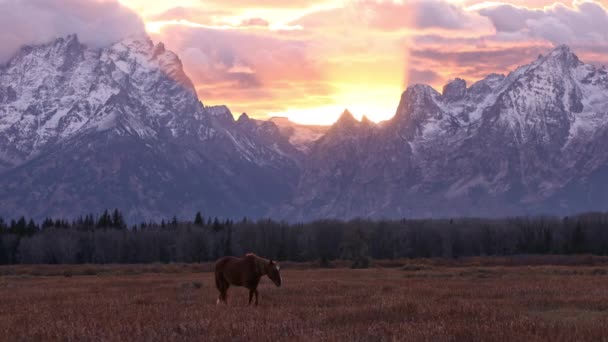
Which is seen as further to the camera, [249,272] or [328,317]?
[249,272]

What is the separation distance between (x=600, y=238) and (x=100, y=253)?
102 metres

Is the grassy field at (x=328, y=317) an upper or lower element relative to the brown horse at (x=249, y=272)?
lower

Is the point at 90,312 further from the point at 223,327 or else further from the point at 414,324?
the point at 414,324

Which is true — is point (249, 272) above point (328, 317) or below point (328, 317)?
above

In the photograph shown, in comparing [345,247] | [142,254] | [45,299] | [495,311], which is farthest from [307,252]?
[495,311]

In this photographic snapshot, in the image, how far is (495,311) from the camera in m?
28.4

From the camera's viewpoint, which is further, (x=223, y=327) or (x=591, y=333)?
(x=223, y=327)

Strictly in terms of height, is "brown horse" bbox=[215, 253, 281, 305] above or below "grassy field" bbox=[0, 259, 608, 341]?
above

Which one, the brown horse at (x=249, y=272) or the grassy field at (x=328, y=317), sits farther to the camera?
the brown horse at (x=249, y=272)

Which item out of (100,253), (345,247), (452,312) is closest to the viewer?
(452,312)

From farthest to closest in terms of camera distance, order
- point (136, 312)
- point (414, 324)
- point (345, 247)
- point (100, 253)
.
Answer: point (100, 253)
point (345, 247)
point (136, 312)
point (414, 324)

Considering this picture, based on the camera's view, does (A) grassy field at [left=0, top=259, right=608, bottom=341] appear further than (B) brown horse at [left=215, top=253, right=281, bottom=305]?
No

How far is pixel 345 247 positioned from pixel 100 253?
51121mm

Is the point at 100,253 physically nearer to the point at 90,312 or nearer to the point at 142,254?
the point at 142,254
